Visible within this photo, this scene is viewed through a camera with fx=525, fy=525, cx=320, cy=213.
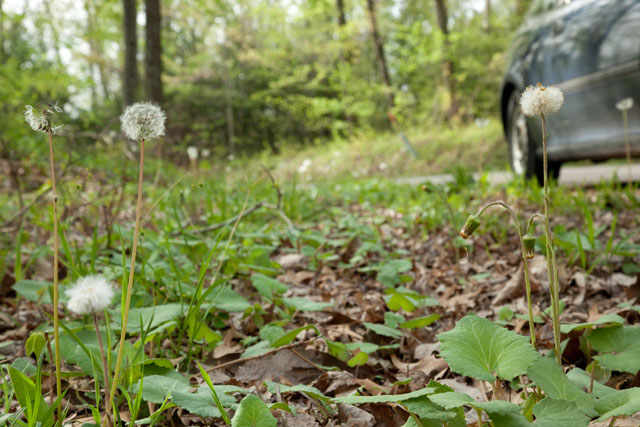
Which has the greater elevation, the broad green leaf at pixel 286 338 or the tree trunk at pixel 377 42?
the tree trunk at pixel 377 42

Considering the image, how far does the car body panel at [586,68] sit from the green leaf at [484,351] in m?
2.68

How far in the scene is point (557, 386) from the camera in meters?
0.94

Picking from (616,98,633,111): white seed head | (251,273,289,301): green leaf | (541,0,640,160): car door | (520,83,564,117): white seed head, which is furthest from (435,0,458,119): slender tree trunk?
(520,83,564,117): white seed head

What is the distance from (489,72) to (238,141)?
28.0 ft

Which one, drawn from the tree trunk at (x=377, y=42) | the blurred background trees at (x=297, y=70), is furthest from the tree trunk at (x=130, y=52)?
the tree trunk at (x=377, y=42)

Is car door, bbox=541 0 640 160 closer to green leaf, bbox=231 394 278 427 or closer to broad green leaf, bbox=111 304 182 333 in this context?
broad green leaf, bbox=111 304 182 333

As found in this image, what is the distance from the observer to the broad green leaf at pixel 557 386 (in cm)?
93

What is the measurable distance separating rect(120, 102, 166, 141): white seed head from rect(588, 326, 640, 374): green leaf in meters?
1.01

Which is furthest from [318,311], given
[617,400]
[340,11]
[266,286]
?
[340,11]

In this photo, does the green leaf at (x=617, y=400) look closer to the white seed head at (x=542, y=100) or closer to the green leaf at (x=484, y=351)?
the green leaf at (x=484, y=351)

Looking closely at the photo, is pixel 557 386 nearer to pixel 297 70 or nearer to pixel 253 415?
pixel 253 415

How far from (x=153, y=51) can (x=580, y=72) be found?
337 inches

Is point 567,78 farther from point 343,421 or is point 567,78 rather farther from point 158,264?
point 343,421

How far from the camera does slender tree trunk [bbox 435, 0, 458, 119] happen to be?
14.7m
